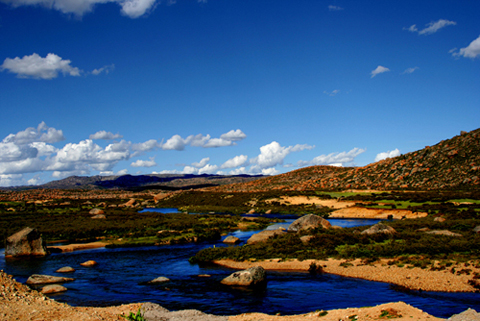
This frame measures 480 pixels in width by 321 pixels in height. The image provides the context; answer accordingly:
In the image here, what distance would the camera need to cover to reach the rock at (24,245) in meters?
42.9

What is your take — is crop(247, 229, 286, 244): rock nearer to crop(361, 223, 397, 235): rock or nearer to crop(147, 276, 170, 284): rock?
crop(361, 223, 397, 235): rock

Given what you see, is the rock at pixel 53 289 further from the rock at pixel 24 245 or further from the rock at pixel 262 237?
the rock at pixel 262 237

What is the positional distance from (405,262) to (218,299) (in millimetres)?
19309

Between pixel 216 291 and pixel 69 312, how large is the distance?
13207mm

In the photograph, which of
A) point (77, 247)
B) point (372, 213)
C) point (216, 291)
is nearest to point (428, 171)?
point (372, 213)

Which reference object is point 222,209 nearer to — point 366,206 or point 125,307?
point 366,206

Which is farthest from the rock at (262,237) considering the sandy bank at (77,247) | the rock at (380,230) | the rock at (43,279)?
the rock at (43,279)

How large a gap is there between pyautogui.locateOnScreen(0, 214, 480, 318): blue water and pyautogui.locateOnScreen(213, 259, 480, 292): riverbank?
1069mm

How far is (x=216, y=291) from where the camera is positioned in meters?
27.5

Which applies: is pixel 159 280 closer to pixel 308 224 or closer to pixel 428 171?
pixel 308 224

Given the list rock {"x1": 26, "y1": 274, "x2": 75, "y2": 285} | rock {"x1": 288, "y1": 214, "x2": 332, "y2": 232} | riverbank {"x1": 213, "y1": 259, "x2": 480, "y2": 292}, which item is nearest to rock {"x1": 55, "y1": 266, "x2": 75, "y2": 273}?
rock {"x1": 26, "y1": 274, "x2": 75, "y2": 285}

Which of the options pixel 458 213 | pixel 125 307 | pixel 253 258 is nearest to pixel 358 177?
pixel 458 213

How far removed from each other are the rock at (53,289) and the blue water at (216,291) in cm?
75

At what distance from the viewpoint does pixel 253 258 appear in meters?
38.5
